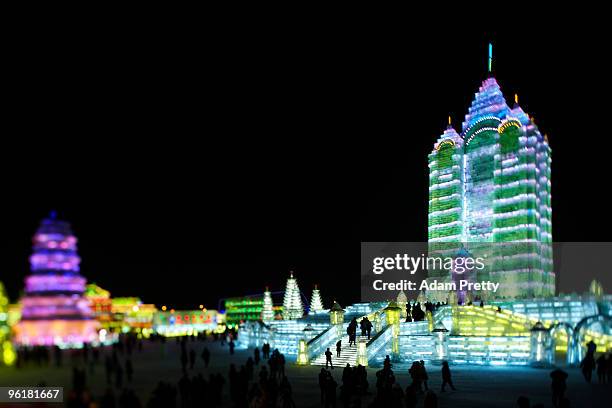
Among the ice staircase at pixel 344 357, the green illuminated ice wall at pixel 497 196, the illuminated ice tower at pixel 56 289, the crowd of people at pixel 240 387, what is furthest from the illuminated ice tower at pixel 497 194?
the crowd of people at pixel 240 387

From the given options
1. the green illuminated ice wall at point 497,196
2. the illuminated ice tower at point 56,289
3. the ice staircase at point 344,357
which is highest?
the green illuminated ice wall at point 497,196

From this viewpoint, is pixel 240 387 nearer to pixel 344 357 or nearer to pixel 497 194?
pixel 344 357

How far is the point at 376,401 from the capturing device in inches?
584

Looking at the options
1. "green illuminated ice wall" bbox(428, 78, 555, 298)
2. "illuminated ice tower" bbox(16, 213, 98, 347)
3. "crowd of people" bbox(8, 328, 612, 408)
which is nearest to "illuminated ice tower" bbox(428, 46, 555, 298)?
"green illuminated ice wall" bbox(428, 78, 555, 298)

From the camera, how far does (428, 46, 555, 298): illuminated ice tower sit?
2640 inches

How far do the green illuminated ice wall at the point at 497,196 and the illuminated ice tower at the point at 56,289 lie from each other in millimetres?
33861

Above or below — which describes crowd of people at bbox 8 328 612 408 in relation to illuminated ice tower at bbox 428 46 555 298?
below

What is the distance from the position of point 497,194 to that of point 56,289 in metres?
43.6

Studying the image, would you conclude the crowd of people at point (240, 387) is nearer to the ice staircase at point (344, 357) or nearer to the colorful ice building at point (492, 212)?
the ice staircase at point (344, 357)

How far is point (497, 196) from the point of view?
69.6 m

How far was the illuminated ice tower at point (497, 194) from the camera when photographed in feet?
220

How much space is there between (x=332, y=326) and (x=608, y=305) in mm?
13517

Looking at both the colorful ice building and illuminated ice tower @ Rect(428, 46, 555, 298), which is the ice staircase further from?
illuminated ice tower @ Rect(428, 46, 555, 298)

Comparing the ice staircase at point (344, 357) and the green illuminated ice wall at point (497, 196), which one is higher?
the green illuminated ice wall at point (497, 196)
